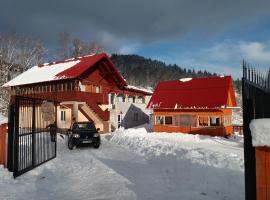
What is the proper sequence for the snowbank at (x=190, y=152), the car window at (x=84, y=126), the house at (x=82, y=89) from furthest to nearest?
the house at (x=82, y=89)
the car window at (x=84, y=126)
the snowbank at (x=190, y=152)

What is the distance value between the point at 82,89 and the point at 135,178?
21745mm

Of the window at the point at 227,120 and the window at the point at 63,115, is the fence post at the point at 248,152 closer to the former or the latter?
the window at the point at 227,120

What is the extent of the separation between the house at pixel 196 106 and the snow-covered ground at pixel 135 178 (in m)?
15.8

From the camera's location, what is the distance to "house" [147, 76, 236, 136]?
2822cm

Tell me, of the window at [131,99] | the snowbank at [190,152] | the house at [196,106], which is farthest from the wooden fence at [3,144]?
the window at [131,99]

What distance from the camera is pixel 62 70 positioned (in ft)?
102

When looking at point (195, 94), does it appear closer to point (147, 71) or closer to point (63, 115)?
point (63, 115)

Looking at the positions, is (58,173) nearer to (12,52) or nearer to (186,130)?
(186,130)

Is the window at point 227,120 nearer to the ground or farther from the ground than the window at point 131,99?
nearer to the ground

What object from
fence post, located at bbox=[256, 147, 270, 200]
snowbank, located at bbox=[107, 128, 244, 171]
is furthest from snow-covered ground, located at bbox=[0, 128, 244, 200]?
fence post, located at bbox=[256, 147, 270, 200]

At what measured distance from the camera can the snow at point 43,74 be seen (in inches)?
1215

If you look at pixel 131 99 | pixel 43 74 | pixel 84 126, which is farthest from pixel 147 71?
pixel 84 126

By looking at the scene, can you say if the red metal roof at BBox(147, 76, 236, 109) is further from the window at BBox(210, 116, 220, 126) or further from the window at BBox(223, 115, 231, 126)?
the window at BBox(223, 115, 231, 126)

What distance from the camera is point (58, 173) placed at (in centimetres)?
1085
